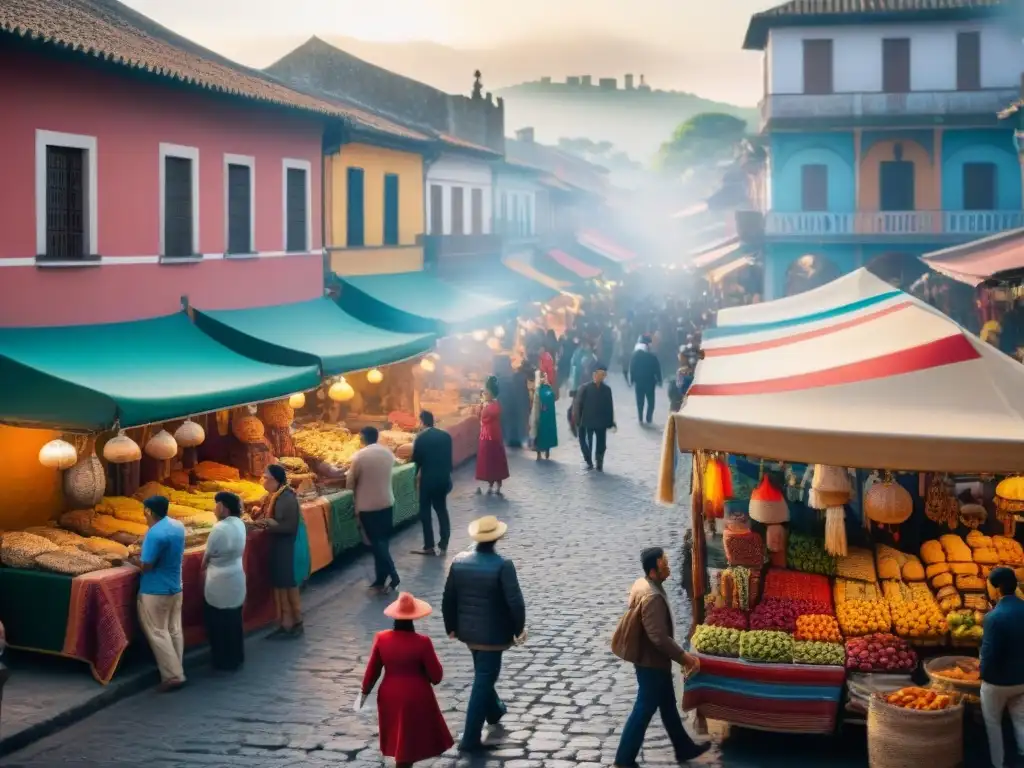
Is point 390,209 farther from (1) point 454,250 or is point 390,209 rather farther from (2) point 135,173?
(2) point 135,173

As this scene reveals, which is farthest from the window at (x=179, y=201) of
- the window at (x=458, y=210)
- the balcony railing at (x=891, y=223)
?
the balcony railing at (x=891, y=223)

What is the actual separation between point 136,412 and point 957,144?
34.6m

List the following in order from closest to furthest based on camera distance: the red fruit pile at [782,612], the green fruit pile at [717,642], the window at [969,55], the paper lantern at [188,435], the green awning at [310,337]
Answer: the green fruit pile at [717,642] < the red fruit pile at [782,612] < the paper lantern at [188,435] < the green awning at [310,337] < the window at [969,55]

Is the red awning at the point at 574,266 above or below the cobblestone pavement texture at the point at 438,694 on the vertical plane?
above

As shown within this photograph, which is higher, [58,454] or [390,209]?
[390,209]

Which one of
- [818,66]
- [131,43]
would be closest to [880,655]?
[131,43]

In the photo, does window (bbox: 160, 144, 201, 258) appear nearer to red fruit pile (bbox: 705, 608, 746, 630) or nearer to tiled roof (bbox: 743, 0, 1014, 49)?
red fruit pile (bbox: 705, 608, 746, 630)

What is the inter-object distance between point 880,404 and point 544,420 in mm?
13066

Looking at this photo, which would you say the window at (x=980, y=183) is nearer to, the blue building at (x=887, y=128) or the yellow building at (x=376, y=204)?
the blue building at (x=887, y=128)

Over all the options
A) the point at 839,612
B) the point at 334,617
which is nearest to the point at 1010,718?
the point at 839,612

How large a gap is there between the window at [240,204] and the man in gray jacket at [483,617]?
9.91m

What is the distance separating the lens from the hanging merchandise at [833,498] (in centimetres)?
1081

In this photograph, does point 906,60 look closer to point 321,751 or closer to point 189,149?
point 189,149

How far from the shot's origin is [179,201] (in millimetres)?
17016
